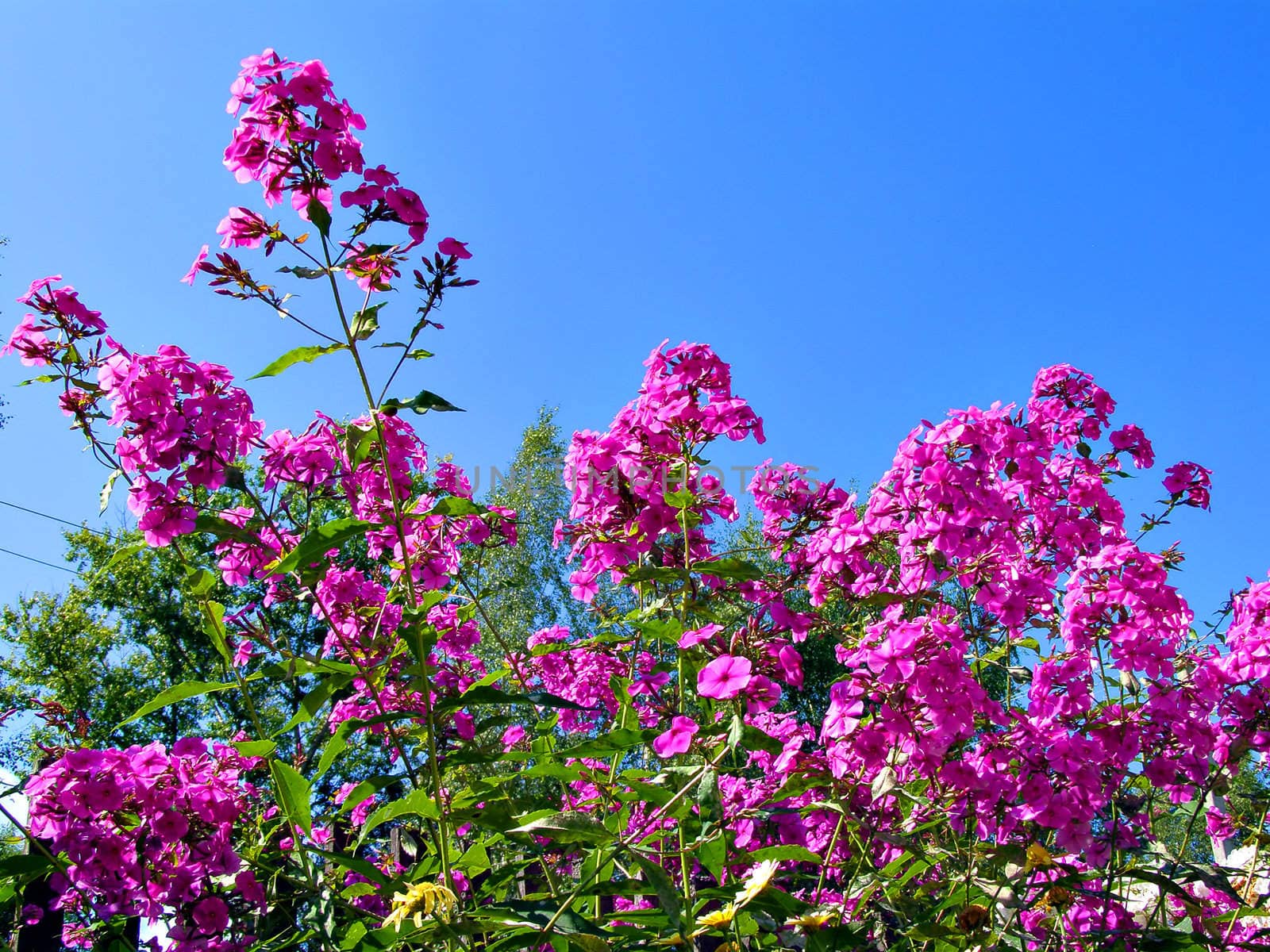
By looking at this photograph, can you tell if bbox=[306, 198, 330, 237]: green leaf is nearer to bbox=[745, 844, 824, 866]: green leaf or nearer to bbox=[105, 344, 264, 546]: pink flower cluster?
bbox=[105, 344, 264, 546]: pink flower cluster

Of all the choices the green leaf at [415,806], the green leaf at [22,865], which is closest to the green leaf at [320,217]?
the green leaf at [415,806]

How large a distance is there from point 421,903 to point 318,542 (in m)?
0.66

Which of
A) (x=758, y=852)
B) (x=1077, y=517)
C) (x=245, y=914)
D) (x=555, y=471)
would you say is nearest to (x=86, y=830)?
(x=245, y=914)

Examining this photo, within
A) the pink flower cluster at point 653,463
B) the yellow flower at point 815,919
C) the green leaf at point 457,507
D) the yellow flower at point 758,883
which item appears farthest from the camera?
the pink flower cluster at point 653,463

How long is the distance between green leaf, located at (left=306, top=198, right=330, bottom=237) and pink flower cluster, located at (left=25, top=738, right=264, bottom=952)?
1.28 metres

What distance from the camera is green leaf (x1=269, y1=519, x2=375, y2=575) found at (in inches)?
62.2

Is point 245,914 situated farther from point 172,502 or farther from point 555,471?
point 555,471

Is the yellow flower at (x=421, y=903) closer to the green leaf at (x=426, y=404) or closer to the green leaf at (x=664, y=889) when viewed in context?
the green leaf at (x=664, y=889)

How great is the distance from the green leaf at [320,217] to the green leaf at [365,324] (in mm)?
176

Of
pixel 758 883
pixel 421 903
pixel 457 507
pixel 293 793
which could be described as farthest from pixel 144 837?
pixel 758 883

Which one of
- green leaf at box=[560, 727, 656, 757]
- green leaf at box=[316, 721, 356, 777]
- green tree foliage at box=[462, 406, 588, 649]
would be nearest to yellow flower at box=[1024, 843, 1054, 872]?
green leaf at box=[560, 727, 656, 757]

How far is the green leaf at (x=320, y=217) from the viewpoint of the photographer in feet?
6.07

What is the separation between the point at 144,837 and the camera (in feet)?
6.66

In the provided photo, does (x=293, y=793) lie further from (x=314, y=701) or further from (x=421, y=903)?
(x=421, y=903)
